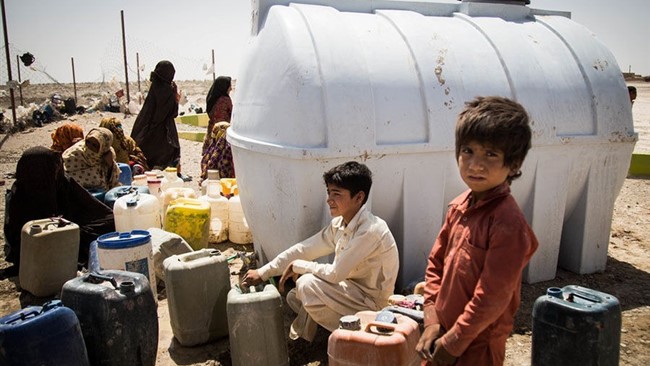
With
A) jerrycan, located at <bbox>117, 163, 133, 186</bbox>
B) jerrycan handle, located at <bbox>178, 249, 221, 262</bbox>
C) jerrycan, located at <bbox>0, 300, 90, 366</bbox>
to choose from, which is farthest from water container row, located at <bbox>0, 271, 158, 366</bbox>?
jerrycan, located at <bbox>117, 163, 133, 186</bbox>

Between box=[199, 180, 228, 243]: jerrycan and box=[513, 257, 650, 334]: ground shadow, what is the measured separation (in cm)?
321

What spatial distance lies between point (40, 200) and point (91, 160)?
1060 mm

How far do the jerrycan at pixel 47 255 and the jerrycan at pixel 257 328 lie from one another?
211 cm

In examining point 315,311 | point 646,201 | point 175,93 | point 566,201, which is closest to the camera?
point 315,311

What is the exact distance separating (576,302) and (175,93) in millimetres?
8071

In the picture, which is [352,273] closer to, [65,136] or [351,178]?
[351,178]

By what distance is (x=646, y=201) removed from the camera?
7.74 m

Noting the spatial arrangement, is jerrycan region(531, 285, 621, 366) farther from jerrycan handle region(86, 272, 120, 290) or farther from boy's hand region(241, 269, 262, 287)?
jerrycan handle region(86, 272, 120, 290)

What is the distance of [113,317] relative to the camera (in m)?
2.79

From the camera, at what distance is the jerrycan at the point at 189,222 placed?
4945 mm

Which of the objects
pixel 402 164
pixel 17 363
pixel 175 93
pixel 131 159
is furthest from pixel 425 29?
pixel 175 93

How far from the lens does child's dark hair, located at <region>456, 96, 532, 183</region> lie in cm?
186

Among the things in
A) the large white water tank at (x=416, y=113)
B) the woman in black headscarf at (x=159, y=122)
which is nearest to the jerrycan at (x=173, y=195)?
the large white water tank at (x=416, y=113)

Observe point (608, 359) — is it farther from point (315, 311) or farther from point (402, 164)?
point (402, 164)
